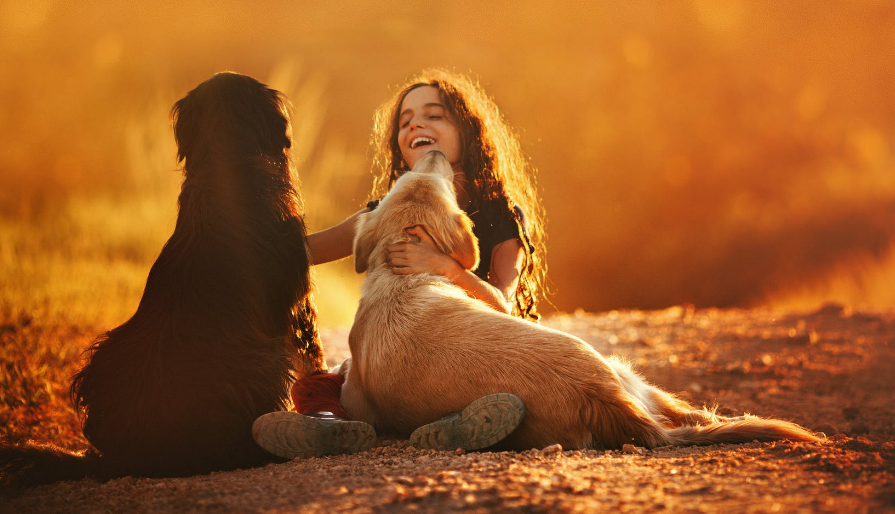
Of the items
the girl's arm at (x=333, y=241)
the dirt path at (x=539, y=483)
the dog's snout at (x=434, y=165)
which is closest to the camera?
the dirt path at (x=539, y=483)

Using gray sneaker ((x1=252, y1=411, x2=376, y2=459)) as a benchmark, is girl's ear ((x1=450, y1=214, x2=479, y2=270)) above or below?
above

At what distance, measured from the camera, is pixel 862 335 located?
22.4 ft

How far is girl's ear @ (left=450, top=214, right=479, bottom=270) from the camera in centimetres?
352

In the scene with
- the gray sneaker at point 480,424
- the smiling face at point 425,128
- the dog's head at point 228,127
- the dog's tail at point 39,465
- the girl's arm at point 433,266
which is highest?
the smiling face at point 425,128

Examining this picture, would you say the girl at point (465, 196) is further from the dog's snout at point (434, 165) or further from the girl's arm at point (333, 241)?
the dog's snout at point (434, 165)

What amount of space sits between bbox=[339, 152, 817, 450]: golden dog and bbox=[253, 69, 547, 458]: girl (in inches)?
9.7

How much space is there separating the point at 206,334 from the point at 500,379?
1.24 m

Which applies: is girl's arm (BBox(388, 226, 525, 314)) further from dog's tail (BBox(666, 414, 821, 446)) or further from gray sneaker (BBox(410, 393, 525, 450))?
dog's tail (BBox(666, 414, 821, 446))

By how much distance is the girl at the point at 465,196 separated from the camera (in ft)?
11.3

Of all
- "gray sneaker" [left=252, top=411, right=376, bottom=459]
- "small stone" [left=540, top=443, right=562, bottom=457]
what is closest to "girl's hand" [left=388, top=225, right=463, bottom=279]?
"gray sneaker" [left=252, top=411, right=376, bottom=459]

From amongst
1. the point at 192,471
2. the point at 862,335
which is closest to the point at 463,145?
the point at 192,471

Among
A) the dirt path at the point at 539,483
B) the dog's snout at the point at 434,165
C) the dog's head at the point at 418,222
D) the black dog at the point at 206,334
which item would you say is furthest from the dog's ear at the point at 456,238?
the dirt path at the point at 539,483

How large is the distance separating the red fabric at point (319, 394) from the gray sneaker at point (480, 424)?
0.76m

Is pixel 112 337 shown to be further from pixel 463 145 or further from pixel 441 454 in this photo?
pixel 463 145
